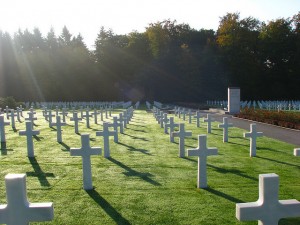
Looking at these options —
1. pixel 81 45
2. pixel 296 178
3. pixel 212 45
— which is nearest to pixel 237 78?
pixel 212 45

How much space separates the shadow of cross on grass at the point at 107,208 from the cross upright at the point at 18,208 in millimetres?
1663

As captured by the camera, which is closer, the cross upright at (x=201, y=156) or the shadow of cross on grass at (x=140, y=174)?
the cross upright at (x=201, y=156)

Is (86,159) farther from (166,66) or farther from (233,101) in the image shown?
(166,66)

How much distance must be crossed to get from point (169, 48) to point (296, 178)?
50.7 meters

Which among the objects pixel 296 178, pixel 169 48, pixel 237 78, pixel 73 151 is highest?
pixel 169 48

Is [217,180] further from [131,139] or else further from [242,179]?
[131,139]

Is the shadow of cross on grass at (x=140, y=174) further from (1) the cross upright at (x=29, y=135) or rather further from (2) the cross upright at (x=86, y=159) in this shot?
(1) the cross upright at (x=29, y=135)

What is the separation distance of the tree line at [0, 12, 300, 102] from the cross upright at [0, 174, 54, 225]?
163 ft

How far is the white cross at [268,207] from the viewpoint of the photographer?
9.27 feet

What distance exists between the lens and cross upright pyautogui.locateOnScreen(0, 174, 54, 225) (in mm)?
2693

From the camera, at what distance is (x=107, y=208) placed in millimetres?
4695

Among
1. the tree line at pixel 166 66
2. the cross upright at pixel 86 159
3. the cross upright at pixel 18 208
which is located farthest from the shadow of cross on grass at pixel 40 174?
the tree line at pixel 166 66

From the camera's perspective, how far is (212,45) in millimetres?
54875

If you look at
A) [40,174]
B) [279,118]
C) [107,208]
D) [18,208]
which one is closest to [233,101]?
[279,118]
